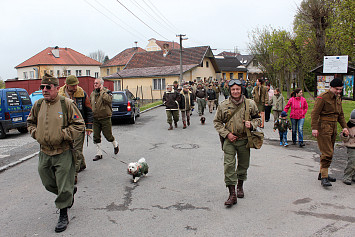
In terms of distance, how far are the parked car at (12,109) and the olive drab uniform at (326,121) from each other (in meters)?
11.1

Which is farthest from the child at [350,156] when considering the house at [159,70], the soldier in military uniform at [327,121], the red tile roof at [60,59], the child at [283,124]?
the red tile roof at [60,59]

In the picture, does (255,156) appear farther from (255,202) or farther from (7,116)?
(7,116)

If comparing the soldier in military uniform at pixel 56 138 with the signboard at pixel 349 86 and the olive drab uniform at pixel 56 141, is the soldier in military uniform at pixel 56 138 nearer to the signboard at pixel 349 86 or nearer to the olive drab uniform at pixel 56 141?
the olive drab uniform at pixel 56 141

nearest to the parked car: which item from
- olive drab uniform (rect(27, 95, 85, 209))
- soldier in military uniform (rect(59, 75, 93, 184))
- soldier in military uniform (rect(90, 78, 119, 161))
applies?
soldier in military uniform (rect(90, 78, 119, 161))

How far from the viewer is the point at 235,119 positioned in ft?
15.2

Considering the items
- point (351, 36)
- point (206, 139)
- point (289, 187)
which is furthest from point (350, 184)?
→ point (351, 36)

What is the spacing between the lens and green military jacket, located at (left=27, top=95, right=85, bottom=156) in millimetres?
3951

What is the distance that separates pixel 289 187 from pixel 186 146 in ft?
13.6

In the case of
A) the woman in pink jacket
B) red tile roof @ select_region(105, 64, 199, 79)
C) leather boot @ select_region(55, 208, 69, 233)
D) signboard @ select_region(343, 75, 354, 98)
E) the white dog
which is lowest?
leather boot @ select_region(55, 208, 69, 233)

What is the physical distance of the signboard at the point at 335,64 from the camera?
43.9ft

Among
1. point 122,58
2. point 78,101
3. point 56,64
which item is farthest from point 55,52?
point 78,101

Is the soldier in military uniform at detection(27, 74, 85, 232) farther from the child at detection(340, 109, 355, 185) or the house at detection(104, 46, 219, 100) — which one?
the house at detection(104, 46, 219, 100)

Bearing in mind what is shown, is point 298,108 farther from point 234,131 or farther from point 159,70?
point 159,70

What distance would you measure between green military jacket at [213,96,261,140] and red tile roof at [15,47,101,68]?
58.8 metres
